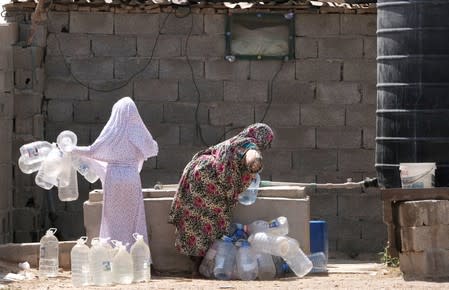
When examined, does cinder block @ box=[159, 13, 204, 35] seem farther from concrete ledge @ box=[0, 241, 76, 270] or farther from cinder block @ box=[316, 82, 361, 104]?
concrete ledge @ box=[0, 241, 76, 270]

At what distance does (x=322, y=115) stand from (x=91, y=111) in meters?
2.39

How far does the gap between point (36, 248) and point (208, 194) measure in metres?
1.89

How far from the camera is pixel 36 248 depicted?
1208 cm

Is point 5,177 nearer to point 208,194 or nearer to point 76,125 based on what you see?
point 76,125

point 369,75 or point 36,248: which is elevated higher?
point 369,75

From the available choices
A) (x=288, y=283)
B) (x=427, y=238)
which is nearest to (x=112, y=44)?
(x=288, y=283)

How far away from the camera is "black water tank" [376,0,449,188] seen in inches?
453

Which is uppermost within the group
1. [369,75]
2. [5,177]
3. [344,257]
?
[369,75]

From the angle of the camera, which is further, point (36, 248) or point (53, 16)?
point (53, 16)

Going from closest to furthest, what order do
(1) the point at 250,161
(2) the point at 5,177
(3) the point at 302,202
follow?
(1) the point at 250,161, (3) the point at 302,202, (2) the point at 5,177

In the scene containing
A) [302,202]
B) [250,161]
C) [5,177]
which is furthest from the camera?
[5,177]

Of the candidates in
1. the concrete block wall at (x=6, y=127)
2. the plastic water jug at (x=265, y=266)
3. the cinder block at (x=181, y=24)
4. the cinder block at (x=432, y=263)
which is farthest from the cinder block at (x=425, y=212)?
the concrete block wall at (x=6, y=127)

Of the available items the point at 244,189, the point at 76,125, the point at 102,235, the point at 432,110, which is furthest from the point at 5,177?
the point at 432,110

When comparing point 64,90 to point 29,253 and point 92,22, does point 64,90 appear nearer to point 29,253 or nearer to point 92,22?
point 92,22
